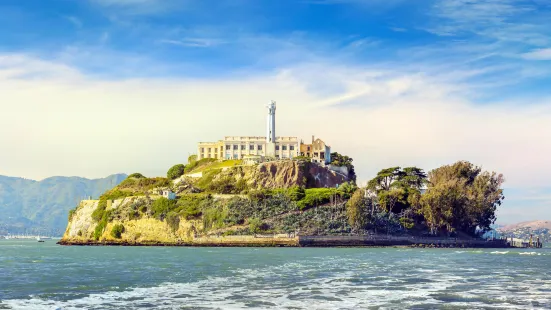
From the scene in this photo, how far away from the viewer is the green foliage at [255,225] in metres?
134

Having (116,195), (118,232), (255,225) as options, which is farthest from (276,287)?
(116,195)

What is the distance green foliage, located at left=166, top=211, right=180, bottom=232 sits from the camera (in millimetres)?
141750

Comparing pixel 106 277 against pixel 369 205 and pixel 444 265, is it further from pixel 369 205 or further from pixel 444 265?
pixel 369 205

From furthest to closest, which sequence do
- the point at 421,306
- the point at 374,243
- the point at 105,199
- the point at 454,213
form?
the point at 105,199, the point at 454,213, the point at 374,243, the point at 421,306

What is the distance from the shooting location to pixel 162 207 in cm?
14638

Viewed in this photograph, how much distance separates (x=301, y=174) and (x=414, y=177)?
82.7ft

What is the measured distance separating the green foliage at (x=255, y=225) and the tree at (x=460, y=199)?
108ft

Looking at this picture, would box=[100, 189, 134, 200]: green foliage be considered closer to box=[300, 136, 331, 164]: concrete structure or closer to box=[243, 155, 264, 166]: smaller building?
box=[243, 155, 264, 166]: smaller building

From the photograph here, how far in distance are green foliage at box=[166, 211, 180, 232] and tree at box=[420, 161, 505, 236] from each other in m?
49.9

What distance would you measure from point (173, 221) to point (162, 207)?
5697 millimetres

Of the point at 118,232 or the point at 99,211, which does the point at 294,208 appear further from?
the point at 99,211

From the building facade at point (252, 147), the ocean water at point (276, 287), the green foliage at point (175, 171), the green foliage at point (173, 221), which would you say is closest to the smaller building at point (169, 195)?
the green foliage at point (173, 221)

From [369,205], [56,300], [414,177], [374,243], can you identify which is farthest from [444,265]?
[414,177]

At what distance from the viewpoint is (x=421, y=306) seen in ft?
122
